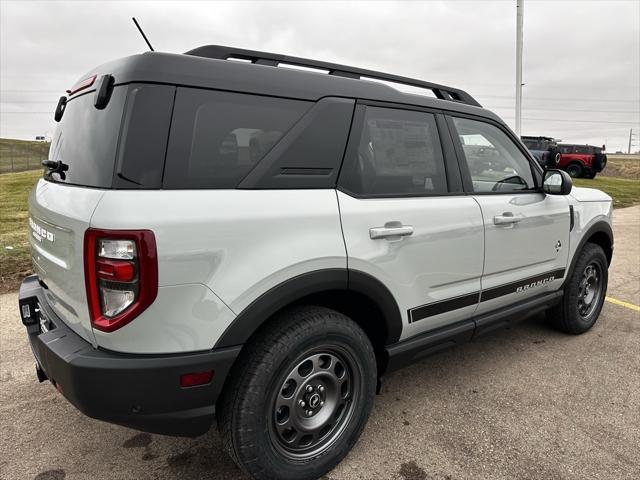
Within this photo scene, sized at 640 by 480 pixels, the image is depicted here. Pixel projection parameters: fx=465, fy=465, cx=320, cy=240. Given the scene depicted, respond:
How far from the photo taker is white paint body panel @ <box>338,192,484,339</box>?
2223 mm

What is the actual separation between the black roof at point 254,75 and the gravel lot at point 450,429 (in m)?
1.82

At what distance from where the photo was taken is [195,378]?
182 centimetres

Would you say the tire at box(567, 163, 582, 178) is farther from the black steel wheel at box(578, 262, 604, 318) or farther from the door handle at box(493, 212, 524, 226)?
the door handle at box(493, 212, 524, 226)

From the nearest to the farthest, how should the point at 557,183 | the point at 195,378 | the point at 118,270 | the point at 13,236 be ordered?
1. the point at 118,270
2. the point at 195,378
3. the point at 557,183
4. the point at 13,236

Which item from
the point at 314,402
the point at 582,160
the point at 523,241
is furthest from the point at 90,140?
the point at 582,160

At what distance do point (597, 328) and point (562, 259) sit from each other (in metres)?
1.12

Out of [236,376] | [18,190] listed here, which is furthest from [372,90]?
[18,190]

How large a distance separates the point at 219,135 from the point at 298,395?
1.21 metres

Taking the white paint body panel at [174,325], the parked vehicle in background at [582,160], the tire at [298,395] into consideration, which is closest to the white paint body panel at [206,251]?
the white paint body panel at [174,325]

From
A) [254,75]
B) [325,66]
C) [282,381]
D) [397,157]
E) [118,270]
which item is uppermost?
[325,66]

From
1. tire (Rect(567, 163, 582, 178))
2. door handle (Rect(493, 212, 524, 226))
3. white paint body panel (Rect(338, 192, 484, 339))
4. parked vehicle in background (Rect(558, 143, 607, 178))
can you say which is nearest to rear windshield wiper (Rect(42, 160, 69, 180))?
white paint body panel (Rect(338, 192, 484, 339))

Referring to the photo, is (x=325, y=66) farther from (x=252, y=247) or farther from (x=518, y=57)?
(x=518, y=57)

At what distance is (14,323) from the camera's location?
4102mm

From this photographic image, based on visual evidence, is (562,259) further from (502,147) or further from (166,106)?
(166,106)
